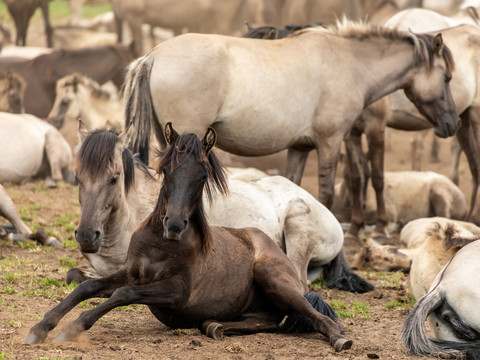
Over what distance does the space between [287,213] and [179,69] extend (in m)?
1.81

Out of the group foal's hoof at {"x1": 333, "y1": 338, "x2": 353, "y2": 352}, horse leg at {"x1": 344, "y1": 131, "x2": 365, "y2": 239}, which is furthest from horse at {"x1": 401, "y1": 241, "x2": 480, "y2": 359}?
horse leg at {"x1": 344, "y1": 131, "x2": 365, "y2": 239}

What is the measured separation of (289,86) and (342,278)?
6.89ft

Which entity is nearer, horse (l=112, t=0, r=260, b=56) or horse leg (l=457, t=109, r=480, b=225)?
horse leg (l=457, t=109, r=480, b=225)

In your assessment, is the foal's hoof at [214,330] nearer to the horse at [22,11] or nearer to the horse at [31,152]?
the horse at [31,152]

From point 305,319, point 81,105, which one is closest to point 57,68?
point 81,105

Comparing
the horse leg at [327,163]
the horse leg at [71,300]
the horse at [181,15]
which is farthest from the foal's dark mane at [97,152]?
the horse at [181,15]

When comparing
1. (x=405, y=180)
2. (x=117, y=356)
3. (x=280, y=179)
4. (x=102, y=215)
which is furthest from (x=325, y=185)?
(x=117, y=356)

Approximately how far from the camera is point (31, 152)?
442 inches

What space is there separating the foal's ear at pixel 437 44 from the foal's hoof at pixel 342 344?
5008mm

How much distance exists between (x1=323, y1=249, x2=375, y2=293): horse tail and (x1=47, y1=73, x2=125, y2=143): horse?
6.18 meters

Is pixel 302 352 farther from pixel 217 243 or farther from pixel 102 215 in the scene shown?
pixel 102 215

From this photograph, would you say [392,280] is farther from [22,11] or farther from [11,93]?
[22,11]

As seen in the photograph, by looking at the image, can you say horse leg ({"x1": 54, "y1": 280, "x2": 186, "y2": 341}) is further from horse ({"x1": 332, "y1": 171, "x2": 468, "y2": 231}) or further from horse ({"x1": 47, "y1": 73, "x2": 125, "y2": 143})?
horse ({"x1": 47, "y1": 73, "x2": 125, "y2": 143})

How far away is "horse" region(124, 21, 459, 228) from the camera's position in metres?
7.85
